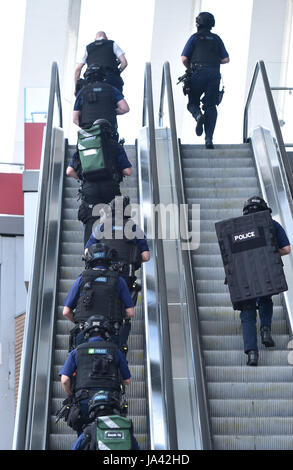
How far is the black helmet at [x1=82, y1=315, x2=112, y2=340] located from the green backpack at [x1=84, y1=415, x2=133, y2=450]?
132cm

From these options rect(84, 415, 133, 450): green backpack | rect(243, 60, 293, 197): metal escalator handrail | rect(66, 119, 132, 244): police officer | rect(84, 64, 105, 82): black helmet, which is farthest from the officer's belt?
rect(84, 415, 133, 450): green backpack

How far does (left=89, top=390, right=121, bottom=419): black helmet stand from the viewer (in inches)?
263

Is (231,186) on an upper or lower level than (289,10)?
lower

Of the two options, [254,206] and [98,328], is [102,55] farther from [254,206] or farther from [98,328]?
[98,328]

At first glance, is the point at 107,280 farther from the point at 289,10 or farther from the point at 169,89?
the point at 289,10

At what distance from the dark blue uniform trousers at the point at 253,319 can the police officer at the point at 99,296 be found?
1.15 meters

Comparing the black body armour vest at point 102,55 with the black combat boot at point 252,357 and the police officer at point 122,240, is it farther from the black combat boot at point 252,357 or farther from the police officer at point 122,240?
the black combat boot at point 252,357

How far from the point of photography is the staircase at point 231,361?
27.0 feet

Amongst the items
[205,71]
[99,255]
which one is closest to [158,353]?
[99,255]

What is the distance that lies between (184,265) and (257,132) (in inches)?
156

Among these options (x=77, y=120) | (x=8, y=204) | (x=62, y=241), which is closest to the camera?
(x=62, y=241)

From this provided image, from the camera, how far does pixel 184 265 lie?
8969mm
